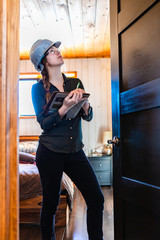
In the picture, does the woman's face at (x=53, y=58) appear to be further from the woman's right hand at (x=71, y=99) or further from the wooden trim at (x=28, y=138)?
the wooden trim at (x=28, y=138)

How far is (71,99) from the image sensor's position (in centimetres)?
138

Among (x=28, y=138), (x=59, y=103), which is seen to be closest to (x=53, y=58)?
(x=59, y=103)

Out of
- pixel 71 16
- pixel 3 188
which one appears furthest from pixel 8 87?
pixel 71 16

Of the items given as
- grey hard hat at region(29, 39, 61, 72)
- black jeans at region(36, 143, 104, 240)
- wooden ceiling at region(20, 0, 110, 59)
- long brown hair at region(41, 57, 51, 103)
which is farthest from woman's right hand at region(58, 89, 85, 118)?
wooden ceiling at region(20, 0, 110, 59)

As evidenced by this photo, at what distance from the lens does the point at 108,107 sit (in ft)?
15.7

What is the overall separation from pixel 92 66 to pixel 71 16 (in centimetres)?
167

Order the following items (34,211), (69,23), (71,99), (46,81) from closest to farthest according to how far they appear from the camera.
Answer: (71,99), (46,81), (34,211), (69,23)

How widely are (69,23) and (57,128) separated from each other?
249 centimetres

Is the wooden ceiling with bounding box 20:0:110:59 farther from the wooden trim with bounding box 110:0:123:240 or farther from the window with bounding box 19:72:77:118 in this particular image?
the wooden trim with bounding box 110:0:123:240

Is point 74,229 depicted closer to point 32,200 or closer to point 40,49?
point 32,200

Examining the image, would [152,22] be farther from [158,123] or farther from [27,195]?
[27,195]

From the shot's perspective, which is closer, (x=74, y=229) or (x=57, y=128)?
(x=57, y=128)

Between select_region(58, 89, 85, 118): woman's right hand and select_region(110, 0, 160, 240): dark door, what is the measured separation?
0.86 feet

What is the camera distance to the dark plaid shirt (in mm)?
1438
